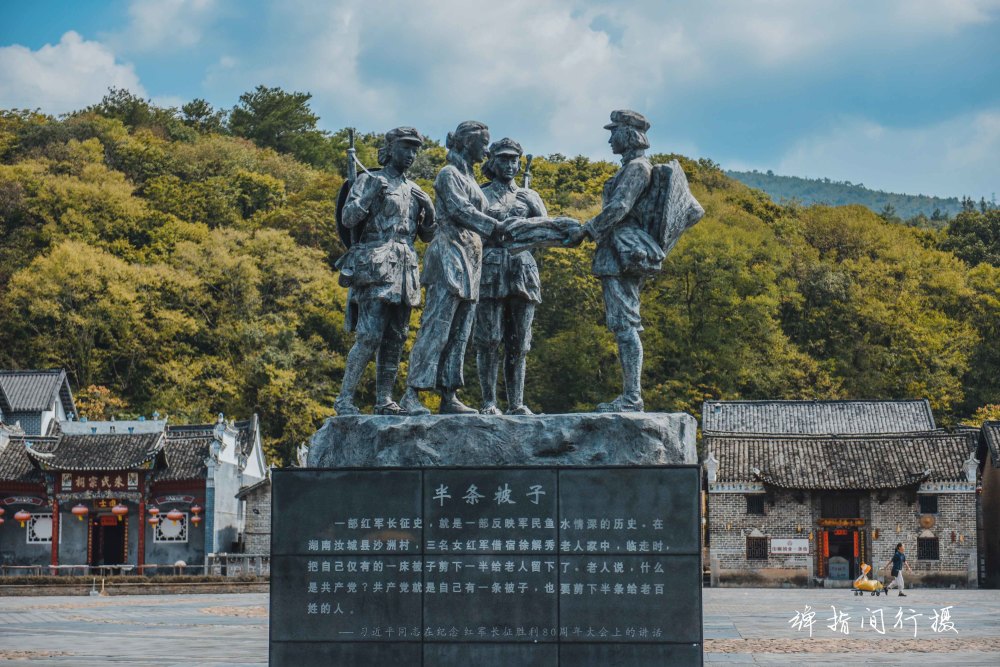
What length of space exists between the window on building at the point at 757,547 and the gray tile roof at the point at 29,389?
24.4m

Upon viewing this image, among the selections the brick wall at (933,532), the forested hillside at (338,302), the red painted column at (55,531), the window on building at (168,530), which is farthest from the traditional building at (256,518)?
the brick wall at (933,532)

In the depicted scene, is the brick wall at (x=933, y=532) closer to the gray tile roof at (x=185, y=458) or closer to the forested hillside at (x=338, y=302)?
the forested hillside at (x=338, y=302)

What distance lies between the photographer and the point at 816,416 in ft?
134

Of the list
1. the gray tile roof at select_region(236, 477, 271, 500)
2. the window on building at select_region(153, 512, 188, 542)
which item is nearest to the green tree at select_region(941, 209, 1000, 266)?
the gray tile roof at select_region(236, 477, 271, 500)

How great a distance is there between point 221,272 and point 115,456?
14.5 m

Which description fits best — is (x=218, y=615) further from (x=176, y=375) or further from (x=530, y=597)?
(x=176, y=375)

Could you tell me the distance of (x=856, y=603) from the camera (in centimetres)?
2392

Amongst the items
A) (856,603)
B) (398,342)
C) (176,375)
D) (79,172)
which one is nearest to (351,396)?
(398,342)

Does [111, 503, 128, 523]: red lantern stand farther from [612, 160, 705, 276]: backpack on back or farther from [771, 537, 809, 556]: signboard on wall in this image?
[612, 160, 705, 276]: backpack on back

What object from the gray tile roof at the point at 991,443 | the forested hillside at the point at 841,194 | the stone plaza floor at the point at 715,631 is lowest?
the stone plaza floor at the point at 715,631

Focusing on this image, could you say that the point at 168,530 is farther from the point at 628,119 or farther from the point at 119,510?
the point at 628,119

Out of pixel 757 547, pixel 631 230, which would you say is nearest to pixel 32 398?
pixel 757 547

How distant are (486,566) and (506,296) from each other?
249cm

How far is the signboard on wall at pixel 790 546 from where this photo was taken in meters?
34.1
